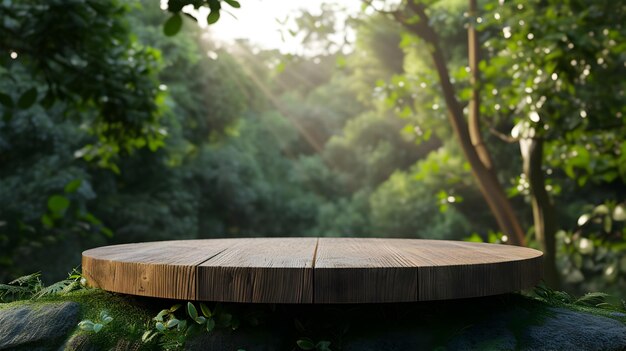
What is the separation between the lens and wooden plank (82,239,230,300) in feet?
5.19

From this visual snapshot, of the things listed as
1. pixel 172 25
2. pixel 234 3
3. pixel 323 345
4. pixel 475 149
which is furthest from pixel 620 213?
pixel 172 25

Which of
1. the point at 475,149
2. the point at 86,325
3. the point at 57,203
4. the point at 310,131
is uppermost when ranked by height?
A: the point at 310,131

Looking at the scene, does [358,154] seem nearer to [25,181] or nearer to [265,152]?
[265,152]

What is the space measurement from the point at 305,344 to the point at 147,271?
51cm

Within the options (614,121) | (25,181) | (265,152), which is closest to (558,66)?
(614,121)

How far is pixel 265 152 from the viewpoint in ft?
73.5

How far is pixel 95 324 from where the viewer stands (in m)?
1.81

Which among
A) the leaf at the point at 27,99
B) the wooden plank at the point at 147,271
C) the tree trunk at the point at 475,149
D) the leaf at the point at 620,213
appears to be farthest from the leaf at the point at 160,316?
the tree trunk at the point at 475,149

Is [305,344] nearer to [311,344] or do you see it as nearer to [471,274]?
[311,344]

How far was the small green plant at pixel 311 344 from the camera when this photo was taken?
5.40ft

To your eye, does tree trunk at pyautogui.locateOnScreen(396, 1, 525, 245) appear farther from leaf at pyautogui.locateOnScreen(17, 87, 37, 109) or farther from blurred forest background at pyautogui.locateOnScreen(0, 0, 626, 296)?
leaf at pyautogui.locateOnScreen(17, 87, 37, 109)

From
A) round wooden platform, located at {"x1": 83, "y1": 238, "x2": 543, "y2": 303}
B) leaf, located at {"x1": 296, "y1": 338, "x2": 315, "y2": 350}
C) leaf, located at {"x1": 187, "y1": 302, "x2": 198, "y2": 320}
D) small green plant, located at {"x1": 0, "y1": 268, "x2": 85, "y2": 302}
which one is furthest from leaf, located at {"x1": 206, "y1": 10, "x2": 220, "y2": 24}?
small green plant, located at {"x1": 0, "y1": 268, "x2": 85, "y2": 302}

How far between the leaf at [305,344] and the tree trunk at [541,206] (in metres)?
3.26

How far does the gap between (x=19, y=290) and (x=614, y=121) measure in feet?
14.8
